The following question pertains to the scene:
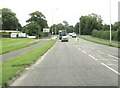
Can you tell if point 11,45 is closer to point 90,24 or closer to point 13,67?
point 13,67

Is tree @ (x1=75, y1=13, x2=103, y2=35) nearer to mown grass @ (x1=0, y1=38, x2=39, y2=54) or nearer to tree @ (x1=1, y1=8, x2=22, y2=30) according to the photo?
tree @ (x1=1, y1=8, x2=22, y2=30)

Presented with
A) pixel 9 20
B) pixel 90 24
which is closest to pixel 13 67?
pixel 90 24

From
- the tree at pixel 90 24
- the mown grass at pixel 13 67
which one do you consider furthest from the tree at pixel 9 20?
the mown grass at pixel 13 67

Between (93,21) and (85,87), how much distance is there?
151 metres

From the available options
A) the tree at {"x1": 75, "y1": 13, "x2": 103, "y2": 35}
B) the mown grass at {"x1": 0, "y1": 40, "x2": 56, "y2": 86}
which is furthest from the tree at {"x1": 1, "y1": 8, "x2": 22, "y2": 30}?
the mown grass at {"x1": 0, "y1": 40, "x2": 56, "y2": 86}

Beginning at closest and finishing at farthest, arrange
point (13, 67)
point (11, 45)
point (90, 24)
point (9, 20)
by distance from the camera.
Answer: point (13, 67) < point (11, 45) < point (90, 24) < point (9, 20)

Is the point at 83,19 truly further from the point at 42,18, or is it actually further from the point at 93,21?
the point at 42,18

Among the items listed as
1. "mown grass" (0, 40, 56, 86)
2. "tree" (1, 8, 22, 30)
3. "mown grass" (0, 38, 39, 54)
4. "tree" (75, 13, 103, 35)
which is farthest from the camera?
"tree" (1, 8, 22, 30)

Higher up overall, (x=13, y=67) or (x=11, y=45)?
(x=13, y=67)

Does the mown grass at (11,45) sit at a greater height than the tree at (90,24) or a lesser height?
lesser

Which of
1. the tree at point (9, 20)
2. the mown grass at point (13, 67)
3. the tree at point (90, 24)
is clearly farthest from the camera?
the tree at point (9, 20)

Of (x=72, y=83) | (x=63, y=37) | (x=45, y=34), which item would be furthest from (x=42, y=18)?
(x=72, y=83)

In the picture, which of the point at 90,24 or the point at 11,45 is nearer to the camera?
the point at 11,45

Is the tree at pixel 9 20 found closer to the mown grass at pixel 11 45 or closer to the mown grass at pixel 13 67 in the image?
the mown grass at pixel 11 45
